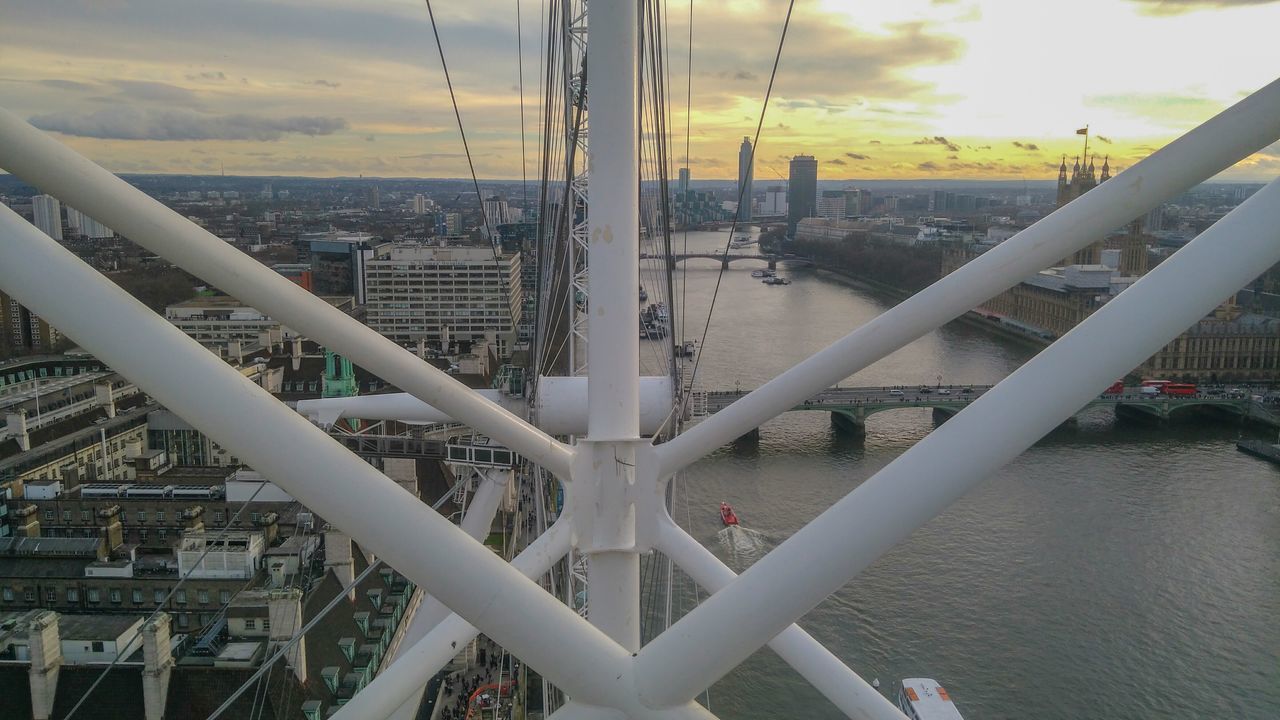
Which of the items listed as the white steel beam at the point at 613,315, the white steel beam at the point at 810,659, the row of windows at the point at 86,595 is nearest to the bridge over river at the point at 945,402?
the row of windows at the point at 86,595

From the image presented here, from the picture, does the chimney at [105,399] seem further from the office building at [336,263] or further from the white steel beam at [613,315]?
the white steel beam at [613,315]

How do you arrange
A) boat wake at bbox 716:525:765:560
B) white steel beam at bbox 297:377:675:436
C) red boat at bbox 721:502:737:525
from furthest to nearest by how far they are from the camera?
red boat at bbox 721:502:737:525
boat wake at bbox 716:525:765:560
white steel beam at bbox 297:377:675:436

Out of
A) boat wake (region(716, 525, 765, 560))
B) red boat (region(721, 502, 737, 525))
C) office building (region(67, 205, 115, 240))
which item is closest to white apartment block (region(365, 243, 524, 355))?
red boat (region(721, 502, 737, 525))

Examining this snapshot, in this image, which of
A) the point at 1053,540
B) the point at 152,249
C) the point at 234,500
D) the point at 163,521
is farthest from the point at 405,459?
the point at 152,249

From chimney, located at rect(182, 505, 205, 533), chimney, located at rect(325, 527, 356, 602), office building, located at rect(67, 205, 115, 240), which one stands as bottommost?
chimney, located at rect(182, 505, 205, 533)

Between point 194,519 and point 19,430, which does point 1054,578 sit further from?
point 19,430

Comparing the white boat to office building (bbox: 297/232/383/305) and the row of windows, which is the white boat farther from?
office building (bbox: 297/232/383/305)
